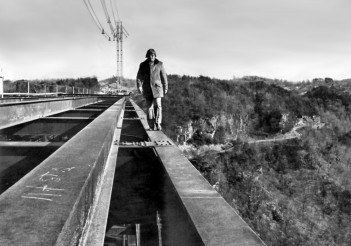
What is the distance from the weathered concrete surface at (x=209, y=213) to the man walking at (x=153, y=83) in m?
4.87

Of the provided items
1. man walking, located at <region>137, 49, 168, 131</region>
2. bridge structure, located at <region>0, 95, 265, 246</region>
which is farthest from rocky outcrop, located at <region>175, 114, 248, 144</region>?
bridge structure, located at <region>0, 95, 265, 246</region>

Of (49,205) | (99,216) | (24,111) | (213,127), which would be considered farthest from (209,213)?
(213,127)

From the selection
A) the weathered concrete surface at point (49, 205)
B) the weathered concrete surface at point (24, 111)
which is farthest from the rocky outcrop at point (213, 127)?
the weathered concrete surface at point (49, 205)

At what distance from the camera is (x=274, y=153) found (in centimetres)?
9825

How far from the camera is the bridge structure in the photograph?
5.65 ft

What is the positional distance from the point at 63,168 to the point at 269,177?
93660 mm

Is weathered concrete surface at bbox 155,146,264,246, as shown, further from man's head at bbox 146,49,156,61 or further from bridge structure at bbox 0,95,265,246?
man's head at bbox 146,49,156,61

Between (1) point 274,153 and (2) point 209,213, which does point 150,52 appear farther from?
(1) point 274,153

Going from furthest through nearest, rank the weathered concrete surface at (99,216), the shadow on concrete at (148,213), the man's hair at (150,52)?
the man's hair at (150,52) → the shadow on concrete at (148,213) → the weathered concrete surface at (99,216)

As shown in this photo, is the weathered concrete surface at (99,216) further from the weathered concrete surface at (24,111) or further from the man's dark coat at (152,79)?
the man's dark coat at (152,79)

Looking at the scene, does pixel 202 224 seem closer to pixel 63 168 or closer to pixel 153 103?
pixel 63 168

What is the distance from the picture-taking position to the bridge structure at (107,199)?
1.72 meters

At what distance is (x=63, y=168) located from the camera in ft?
9.20

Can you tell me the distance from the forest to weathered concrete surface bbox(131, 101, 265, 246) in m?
44.4
